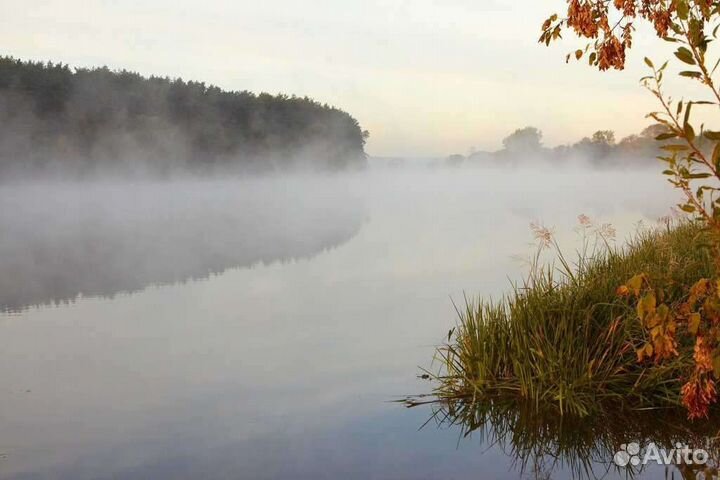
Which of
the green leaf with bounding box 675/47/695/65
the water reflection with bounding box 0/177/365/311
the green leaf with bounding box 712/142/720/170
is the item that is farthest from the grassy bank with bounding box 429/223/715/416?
the water reflection with bounding box 0/177/365/311

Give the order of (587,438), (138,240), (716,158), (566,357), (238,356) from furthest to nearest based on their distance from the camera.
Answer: (138,240) → (238,356) → (566,357) → (587,438) → (716,158)

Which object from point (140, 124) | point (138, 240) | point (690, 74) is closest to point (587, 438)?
point (690, 74)

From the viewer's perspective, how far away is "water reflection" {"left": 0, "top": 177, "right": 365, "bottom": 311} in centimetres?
1397

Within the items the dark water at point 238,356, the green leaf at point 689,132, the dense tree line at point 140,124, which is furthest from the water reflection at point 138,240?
the dense tree line at point 140,124

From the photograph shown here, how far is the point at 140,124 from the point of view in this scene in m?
58.9

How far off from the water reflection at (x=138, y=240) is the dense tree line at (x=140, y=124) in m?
13.1

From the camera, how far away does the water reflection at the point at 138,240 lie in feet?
45.8

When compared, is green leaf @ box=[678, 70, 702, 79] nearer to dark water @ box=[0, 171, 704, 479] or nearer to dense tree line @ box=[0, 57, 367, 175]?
dark water @ box=[0, 171, 704, 479]

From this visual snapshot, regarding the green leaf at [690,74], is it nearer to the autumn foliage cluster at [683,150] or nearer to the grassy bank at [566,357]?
the autumn foliage cluster at [683,150]

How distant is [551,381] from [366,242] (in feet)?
48.1

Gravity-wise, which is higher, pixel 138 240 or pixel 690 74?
pixel 690 74

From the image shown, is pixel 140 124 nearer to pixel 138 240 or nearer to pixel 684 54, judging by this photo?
pixel 138 240

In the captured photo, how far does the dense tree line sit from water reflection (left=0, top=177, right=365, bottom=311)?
42.8 ft

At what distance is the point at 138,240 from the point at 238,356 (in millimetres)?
13912
